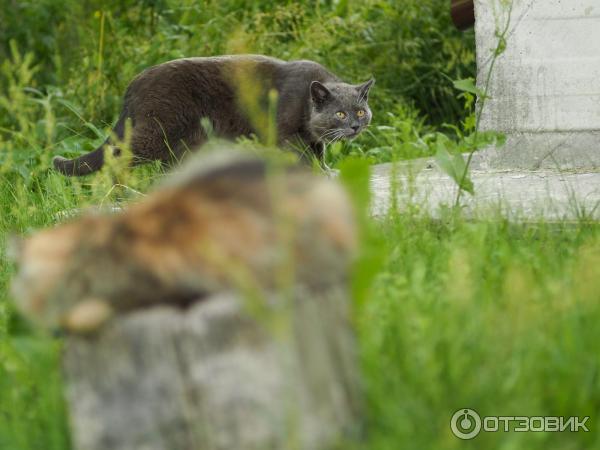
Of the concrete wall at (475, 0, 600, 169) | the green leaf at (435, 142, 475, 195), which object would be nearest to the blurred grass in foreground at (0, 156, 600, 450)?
the green leaf at (435, 142, 475, 195)

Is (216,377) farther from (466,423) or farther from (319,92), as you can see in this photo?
(319,92)

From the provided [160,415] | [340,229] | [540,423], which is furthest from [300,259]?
[540,423]

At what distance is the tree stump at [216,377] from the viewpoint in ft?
5.17

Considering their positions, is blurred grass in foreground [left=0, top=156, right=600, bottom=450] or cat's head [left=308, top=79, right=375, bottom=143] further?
cat's head [left=308, top=79, right=375, bottom=143]

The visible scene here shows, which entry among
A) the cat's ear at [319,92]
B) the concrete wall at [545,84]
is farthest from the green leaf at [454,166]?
the cat's ear at [319,92]

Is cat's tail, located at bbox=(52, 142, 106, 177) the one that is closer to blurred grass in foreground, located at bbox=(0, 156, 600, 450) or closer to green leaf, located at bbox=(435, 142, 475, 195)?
green leaf, located at bbox=(435, 142, 475, 195)

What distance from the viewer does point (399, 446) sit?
166cm

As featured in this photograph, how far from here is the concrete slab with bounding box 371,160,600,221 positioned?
10.5ft

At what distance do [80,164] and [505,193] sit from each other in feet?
7.11

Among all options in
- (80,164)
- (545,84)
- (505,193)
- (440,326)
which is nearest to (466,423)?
(440,326)

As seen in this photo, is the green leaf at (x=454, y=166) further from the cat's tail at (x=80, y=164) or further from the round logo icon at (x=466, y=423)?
the cat's tail at (x=80, y=164)

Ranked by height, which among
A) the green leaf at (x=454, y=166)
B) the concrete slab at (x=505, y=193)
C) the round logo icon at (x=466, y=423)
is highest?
the green leaf at (x=454, y=166)

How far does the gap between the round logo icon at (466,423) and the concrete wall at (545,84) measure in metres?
2.84

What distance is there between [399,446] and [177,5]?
612cm
